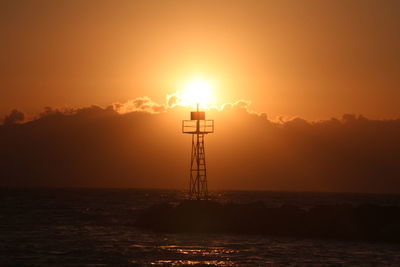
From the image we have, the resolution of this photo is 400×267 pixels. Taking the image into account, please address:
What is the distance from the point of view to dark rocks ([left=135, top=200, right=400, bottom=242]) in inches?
1988

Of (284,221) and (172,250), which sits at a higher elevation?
(284,221)

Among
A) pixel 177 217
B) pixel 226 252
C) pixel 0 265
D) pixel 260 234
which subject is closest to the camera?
pixel 0 265

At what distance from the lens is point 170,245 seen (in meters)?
43.3

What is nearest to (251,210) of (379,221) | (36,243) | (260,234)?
(260,234)

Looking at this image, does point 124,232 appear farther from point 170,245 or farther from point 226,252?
point 226,252

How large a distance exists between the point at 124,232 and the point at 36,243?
10.3 meters

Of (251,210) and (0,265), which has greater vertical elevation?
(251,210)

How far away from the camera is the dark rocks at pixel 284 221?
50500 millimetres

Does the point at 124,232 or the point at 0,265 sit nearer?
the point at 0,265

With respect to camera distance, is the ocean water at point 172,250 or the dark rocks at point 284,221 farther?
the dark rocks at point 284,221

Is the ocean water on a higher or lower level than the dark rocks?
lower

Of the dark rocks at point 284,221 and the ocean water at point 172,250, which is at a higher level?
the dark rocks at point 284,221

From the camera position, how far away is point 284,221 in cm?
5462

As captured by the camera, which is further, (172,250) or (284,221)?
(284,221)
